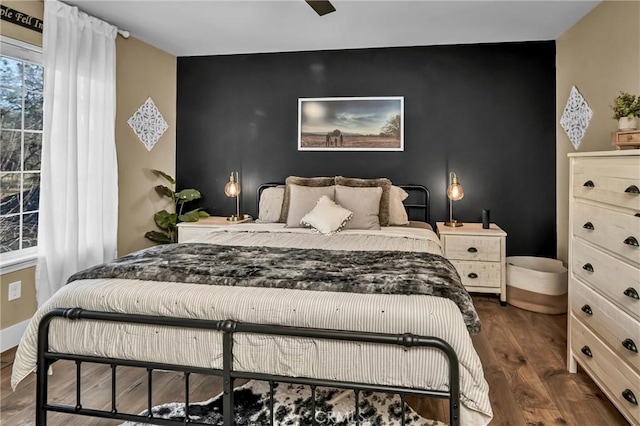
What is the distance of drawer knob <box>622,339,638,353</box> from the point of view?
179cm

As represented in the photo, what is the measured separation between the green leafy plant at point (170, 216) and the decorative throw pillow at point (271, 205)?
78 cm

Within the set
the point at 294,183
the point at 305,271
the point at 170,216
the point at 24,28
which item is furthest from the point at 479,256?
the point at 24,28

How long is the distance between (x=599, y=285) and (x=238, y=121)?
3805mm

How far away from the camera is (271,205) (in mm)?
4047

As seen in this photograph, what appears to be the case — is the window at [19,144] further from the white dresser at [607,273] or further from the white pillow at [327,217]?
the white dresser at [607,273]

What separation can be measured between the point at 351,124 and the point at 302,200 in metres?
1.24

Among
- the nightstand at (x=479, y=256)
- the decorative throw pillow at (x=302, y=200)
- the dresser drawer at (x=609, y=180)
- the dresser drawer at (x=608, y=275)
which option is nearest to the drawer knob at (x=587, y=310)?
the dresser drawer at (x=608, y=275)

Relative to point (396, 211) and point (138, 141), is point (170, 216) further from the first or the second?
point (396, 211)

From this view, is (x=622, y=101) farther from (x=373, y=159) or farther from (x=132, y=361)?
(x=132, y=361)

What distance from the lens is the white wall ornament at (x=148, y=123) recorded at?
4152 mm

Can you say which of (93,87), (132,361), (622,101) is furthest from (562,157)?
(93,87)

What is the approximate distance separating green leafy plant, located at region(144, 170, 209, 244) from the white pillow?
151 cm

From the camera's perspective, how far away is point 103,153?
139 inches

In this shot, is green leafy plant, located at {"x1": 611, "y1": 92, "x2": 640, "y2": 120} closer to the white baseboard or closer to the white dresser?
the white dresser
